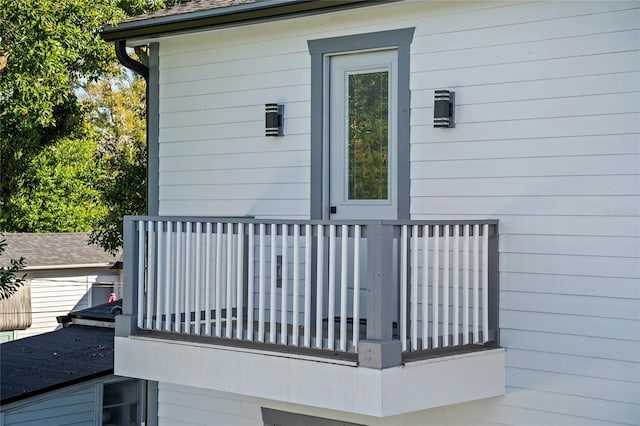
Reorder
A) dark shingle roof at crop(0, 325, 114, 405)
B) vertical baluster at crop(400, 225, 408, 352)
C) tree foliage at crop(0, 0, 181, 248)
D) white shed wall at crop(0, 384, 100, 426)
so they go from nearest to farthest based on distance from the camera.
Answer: vertical baluster at crop(400, 225, 408, 352), white shed wall at crop(0, 384, 100, 426), dark shingle roof at crop(0, 325, 114, 405), tree foliage at crop(0, 0, 181, 248)

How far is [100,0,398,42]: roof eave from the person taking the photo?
21.8ft

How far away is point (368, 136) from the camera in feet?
22.5

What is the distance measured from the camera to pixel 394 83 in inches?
265

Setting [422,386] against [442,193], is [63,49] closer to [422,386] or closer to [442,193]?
[442,193]

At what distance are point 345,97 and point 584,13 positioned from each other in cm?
199

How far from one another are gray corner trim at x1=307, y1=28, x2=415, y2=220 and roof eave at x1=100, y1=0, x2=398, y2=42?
11.8 inches

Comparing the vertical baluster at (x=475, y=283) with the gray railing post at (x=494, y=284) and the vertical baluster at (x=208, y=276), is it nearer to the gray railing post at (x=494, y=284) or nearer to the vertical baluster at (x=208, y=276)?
the gray railing post at (x=494, y=284)

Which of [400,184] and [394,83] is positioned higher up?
[394,83]

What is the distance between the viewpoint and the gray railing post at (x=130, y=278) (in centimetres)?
646

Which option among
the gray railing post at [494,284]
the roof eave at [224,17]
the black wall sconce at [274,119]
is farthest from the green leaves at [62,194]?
the gray railing post at [494,284]

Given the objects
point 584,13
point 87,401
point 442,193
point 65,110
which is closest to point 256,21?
point 442,193

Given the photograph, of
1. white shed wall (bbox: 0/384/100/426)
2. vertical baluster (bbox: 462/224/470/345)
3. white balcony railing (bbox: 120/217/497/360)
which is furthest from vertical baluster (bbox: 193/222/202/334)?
white shed wall (bbox: 0/384/100/426)

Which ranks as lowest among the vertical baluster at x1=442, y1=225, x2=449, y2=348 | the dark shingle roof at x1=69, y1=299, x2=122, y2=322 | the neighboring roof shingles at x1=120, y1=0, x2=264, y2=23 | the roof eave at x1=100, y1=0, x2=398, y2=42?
the dark shingle roof at x1=69, y1=299, x2=122, y2=322

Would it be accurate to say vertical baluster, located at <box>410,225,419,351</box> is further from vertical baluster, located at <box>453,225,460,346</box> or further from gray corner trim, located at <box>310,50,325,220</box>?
gray corner trim, located at <box>310,50,325,220</box>
